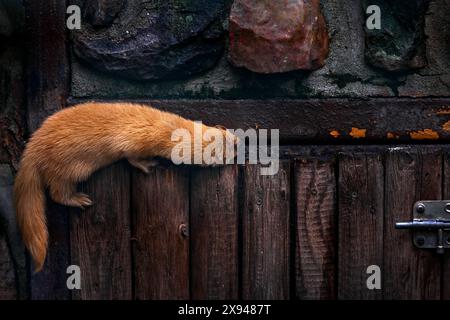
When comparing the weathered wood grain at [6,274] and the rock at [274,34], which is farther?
the weathered wood grain at [6,274]

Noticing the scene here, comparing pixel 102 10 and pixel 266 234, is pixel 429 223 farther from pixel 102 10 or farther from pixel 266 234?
pixel 102 10

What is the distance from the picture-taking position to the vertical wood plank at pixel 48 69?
7.10 feet

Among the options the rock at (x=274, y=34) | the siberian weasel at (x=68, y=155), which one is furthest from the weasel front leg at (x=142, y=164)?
the rock at (x=274, y=34)

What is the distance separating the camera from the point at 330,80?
86.4 inches

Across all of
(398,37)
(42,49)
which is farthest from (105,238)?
(398,37)

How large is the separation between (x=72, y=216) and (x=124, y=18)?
0.62 metres

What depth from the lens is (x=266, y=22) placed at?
82.7 inches

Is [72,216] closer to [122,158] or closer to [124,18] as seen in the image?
[122,158]

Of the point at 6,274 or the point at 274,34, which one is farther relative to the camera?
the point at 6,274

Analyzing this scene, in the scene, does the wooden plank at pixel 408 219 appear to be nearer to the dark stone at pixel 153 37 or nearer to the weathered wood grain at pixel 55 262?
the dark stone at pixel 153 37

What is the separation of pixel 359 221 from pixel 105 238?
771 millimetres

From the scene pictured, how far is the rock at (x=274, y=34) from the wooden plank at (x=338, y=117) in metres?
0.12

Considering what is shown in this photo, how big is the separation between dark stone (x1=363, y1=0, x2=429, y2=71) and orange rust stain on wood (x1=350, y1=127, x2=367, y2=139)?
21cm

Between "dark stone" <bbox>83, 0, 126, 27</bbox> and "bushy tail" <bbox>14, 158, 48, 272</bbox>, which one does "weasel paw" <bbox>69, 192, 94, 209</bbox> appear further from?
"dark stone" <bbox>83, 0, 126, 27</bbox>
